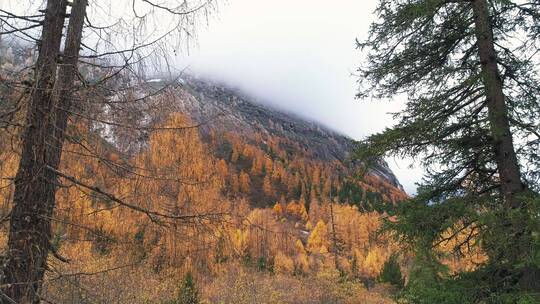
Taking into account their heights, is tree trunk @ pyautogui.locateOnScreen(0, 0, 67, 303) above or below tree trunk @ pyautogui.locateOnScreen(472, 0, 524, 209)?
below

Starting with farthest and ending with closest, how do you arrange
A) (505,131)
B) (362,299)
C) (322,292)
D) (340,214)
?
1. (340,214)
2. (362,299)
3. (322,292)
4. (505,131)

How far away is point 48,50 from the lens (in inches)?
110

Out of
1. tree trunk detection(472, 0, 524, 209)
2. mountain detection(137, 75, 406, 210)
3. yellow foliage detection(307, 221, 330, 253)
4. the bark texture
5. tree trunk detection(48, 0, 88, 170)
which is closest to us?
the bark texture

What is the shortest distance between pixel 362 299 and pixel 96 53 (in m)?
29.9

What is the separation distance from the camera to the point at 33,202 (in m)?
2.69

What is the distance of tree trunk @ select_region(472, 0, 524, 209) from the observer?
5.50 meters

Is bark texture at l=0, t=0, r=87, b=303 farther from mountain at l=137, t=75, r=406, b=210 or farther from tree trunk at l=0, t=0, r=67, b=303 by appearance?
mountain at l=137, t=75, r=406, b=210

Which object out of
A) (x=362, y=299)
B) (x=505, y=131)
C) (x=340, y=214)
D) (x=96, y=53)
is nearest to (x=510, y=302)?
(x=505, y=131)

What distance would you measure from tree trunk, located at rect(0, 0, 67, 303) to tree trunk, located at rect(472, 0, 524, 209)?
16.9 ft

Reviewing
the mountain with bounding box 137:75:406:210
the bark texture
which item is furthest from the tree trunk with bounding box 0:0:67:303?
the mountain with bounding box 137:75:406:210

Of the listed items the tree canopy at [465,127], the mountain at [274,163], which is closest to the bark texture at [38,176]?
the mountain at [274,163]

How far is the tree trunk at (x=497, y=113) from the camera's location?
18.1ft

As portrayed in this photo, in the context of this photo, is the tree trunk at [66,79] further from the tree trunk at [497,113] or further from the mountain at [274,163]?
the tree trunk at [497,113]

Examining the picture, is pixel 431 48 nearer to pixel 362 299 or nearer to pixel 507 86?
pixel 507 86
